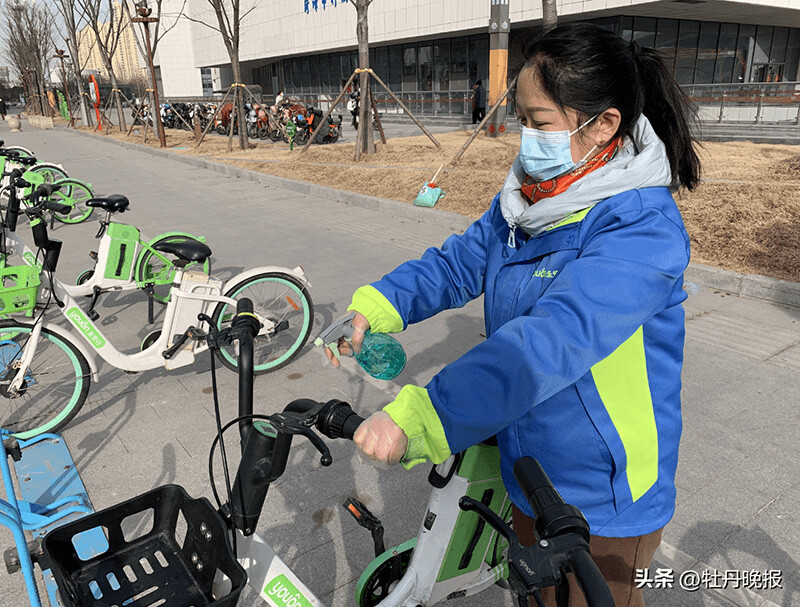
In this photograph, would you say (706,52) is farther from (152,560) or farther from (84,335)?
(152,560)

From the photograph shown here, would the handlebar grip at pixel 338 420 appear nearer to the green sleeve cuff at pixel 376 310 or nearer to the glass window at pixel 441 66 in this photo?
the green sleeve cuff at pixel 376 310

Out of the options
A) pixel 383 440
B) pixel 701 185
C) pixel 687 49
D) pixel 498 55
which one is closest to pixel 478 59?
pixel 687 49

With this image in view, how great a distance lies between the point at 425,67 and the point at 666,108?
29612 mm

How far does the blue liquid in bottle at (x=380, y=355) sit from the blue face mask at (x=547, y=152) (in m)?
0.62

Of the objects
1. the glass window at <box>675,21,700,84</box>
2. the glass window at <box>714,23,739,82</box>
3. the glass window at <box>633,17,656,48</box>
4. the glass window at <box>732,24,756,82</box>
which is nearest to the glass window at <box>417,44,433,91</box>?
the glass window at <box>633,17,656,48</box>

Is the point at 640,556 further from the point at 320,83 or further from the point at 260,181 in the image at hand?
the point at 320,83

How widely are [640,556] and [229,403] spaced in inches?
120

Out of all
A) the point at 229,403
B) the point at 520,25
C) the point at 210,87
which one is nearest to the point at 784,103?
the point at 520,25

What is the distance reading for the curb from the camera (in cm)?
546

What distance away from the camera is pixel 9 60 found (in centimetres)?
5247

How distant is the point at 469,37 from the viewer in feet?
86.9

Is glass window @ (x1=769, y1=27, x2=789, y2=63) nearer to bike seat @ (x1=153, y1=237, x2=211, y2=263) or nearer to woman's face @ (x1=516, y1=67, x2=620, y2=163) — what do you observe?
bike seat @ (x1=153, y1=237, x2=211, y2=263)

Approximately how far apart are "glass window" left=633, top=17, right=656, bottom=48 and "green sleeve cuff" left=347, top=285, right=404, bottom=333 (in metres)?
24.3

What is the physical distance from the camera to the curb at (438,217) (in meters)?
5.46
